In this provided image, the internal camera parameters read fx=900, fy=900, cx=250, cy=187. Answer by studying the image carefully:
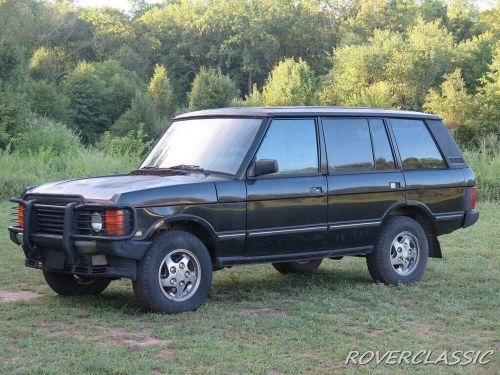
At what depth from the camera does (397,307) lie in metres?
8.66

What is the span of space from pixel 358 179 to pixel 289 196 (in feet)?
3.30

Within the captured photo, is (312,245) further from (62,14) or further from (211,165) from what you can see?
(62,14)

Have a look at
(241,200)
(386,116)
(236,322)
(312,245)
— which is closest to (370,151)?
(386,116)

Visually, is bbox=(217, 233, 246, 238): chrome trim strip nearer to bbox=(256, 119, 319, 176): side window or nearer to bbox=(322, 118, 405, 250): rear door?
bbox=(256, 119, 319, 176): side window

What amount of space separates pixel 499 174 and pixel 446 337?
17755mm

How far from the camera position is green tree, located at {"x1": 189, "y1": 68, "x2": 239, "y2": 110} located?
8188 centimetres

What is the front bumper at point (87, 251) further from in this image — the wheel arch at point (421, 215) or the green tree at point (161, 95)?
the green tree at point (161, 95)

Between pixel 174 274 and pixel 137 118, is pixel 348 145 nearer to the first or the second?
pixel 174 274

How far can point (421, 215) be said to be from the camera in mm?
10328

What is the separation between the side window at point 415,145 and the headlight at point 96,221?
378 centimetres

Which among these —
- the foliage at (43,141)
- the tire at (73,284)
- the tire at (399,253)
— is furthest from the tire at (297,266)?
the foliage at (43,141)

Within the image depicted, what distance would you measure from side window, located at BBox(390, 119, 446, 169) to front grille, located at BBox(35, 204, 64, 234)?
3.99m

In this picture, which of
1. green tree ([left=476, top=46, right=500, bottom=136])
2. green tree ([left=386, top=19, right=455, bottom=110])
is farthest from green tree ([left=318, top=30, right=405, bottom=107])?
green tree ([left=476, top=46, right=500, bottom=136])

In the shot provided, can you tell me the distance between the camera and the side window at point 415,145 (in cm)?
1020
